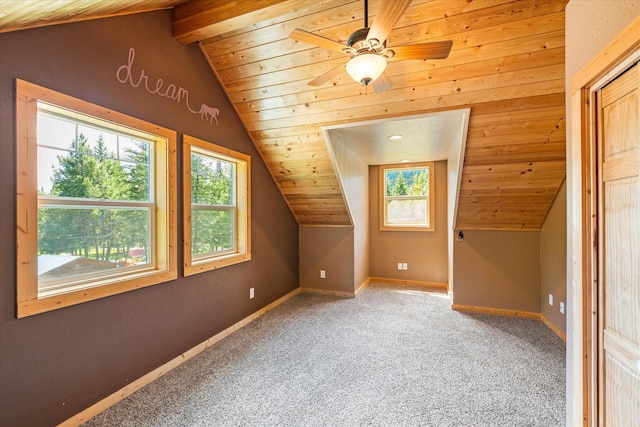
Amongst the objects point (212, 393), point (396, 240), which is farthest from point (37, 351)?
point (396, 240)

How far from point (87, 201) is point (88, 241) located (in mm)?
277

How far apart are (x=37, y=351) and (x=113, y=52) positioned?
76.7 inches

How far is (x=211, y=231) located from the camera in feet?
9.88

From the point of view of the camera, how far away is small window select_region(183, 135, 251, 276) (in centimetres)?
→ 257

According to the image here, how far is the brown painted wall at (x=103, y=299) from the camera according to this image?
146cm

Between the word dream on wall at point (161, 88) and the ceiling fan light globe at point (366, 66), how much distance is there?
1637mm

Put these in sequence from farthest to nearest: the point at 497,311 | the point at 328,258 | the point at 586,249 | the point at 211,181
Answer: the point at 328,258, the point at 497,311, the point at 211,181, the point at 586,249

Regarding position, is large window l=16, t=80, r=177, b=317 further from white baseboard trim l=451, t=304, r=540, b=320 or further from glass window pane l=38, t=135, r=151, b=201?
white baseboard trim l=451, t=304, r=540, b=320

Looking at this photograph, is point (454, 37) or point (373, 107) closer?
point (454, 37)

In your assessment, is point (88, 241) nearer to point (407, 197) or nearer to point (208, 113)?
point (208, 113)

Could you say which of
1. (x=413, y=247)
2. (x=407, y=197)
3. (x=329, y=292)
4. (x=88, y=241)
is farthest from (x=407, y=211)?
(x=88, y=241)

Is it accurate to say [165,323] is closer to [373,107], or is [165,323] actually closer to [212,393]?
[212,393]

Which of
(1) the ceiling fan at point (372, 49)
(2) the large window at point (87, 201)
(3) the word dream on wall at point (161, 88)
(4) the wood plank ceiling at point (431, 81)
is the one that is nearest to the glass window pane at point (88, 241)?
(2) the large window at point (87, 201)

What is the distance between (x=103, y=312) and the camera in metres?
1.89
